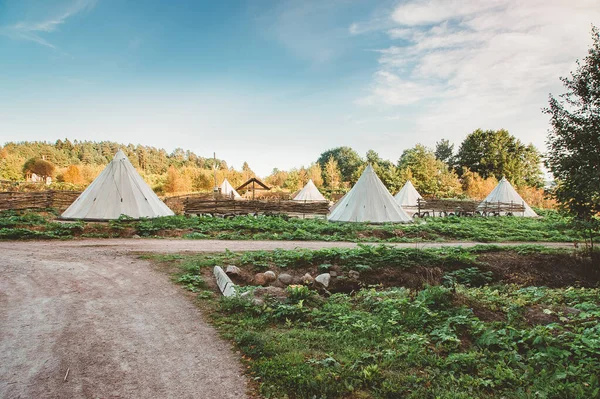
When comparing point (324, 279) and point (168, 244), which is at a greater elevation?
point (168, 244)

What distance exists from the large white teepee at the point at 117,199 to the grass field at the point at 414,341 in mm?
9755

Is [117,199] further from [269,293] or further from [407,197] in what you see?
[407,197]

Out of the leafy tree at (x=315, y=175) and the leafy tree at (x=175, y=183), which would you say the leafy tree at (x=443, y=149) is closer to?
the leafy tree at (x=315, y=175)

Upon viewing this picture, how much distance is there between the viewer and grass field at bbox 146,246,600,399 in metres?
3.54

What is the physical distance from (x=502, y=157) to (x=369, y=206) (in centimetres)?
4740

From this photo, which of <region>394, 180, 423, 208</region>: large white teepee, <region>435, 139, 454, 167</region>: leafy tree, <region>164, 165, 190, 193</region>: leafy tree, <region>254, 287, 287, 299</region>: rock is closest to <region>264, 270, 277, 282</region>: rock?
<region>254, 287, 287, 299</region>: rock

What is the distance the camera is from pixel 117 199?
16828mm

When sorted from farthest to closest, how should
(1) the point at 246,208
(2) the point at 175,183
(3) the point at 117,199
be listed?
1. (2) the point at 175,183
2. (1) the point at 246,208
3. (3) the point at 117,199

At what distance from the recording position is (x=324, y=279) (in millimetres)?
8164

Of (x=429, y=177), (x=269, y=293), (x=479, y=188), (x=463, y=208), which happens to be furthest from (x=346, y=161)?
(x=269, y=293)

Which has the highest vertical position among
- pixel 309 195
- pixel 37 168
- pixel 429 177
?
pixel 37 168

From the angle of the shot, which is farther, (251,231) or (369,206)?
(369,206)

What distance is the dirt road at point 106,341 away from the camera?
348 cm

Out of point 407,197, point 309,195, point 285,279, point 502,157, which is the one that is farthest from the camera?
point 502,157
